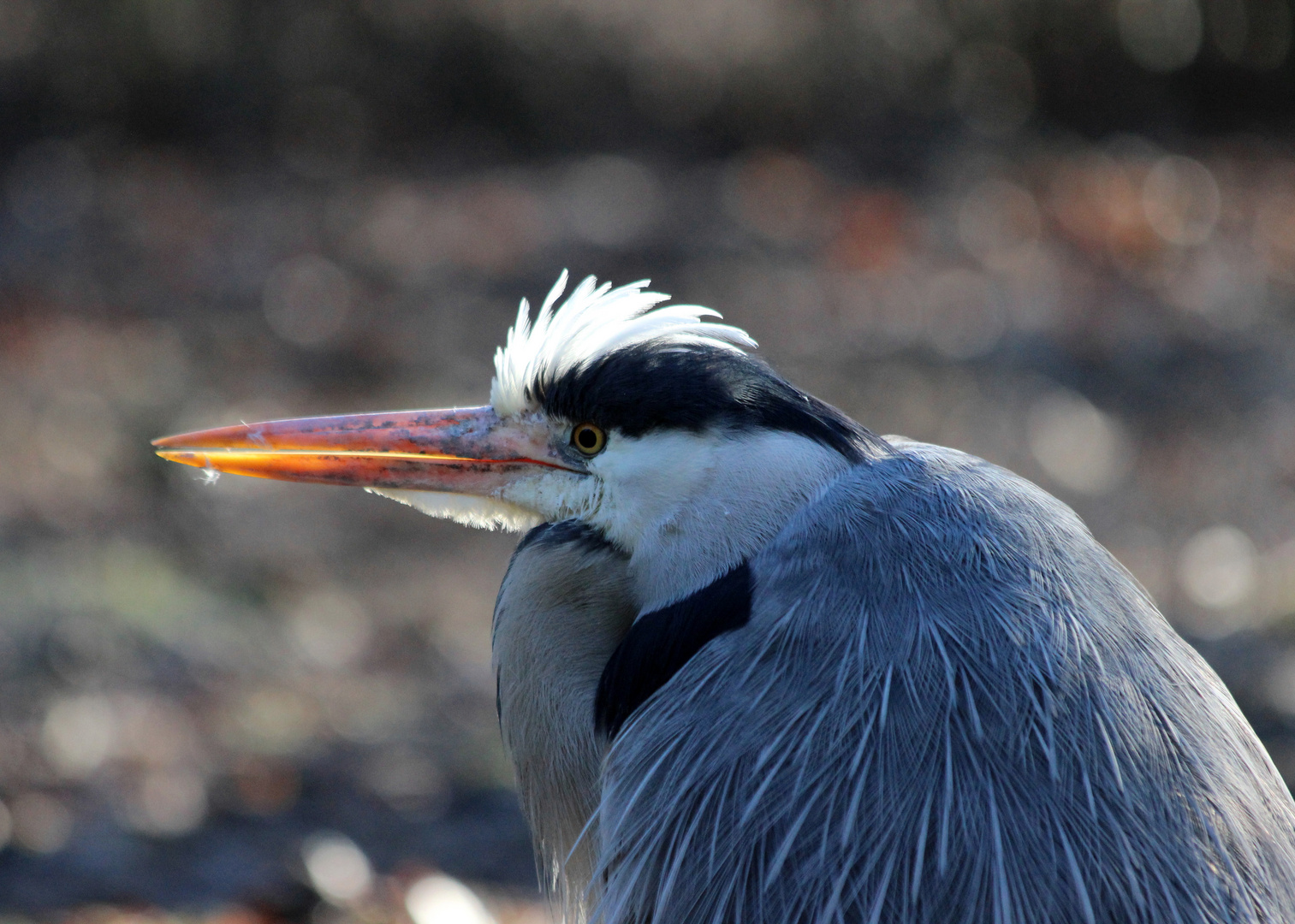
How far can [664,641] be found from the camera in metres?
2.03

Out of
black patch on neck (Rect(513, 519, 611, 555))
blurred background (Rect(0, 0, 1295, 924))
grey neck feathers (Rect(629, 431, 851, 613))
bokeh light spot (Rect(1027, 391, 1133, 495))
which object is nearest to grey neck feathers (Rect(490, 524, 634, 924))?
black patch on neck (Rect(513, 519, 611, 555))

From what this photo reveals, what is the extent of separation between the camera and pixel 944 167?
8.35m

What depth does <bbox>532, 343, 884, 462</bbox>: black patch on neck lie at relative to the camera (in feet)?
6.75

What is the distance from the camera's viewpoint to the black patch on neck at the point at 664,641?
1.97 meters

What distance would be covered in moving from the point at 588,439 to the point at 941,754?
829mm

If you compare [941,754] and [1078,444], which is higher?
[941,754]

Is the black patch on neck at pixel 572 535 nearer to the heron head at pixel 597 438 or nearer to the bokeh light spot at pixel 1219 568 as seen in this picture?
the heron head at pixel 597 438

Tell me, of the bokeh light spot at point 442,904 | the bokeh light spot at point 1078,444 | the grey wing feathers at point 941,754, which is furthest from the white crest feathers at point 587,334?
the bokeh light spot at point 1078,444

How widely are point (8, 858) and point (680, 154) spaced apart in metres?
6.15

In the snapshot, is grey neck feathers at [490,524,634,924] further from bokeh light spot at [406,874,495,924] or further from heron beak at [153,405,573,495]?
bokeh light spot at [406,874,495,924]


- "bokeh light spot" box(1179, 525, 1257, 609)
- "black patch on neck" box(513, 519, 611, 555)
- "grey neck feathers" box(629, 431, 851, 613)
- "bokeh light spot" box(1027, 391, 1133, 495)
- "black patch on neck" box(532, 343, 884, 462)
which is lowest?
"bokeh light spot" box(1179, 525, 1257, 609)

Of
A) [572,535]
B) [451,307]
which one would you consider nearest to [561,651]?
[572,535]

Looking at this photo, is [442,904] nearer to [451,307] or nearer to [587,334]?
[587,334]

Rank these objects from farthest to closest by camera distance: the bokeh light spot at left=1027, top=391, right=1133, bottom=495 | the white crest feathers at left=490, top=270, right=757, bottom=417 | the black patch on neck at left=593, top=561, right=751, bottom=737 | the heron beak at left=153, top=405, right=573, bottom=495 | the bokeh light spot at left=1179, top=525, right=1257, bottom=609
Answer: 1. the bokeh light spot at left=1027, top=391, right=1133, bottom=495
2. the bokeh light spot at left=1179, top=525, right=1257, bottom=609
3. the heron beak at left=153, top=405, right=573, bottom=495
4. the white crest feathers at left=490, top=270, right=757, bottom=417
5. the black patch on neck at left=593, top=561, right=751, bottom=737
